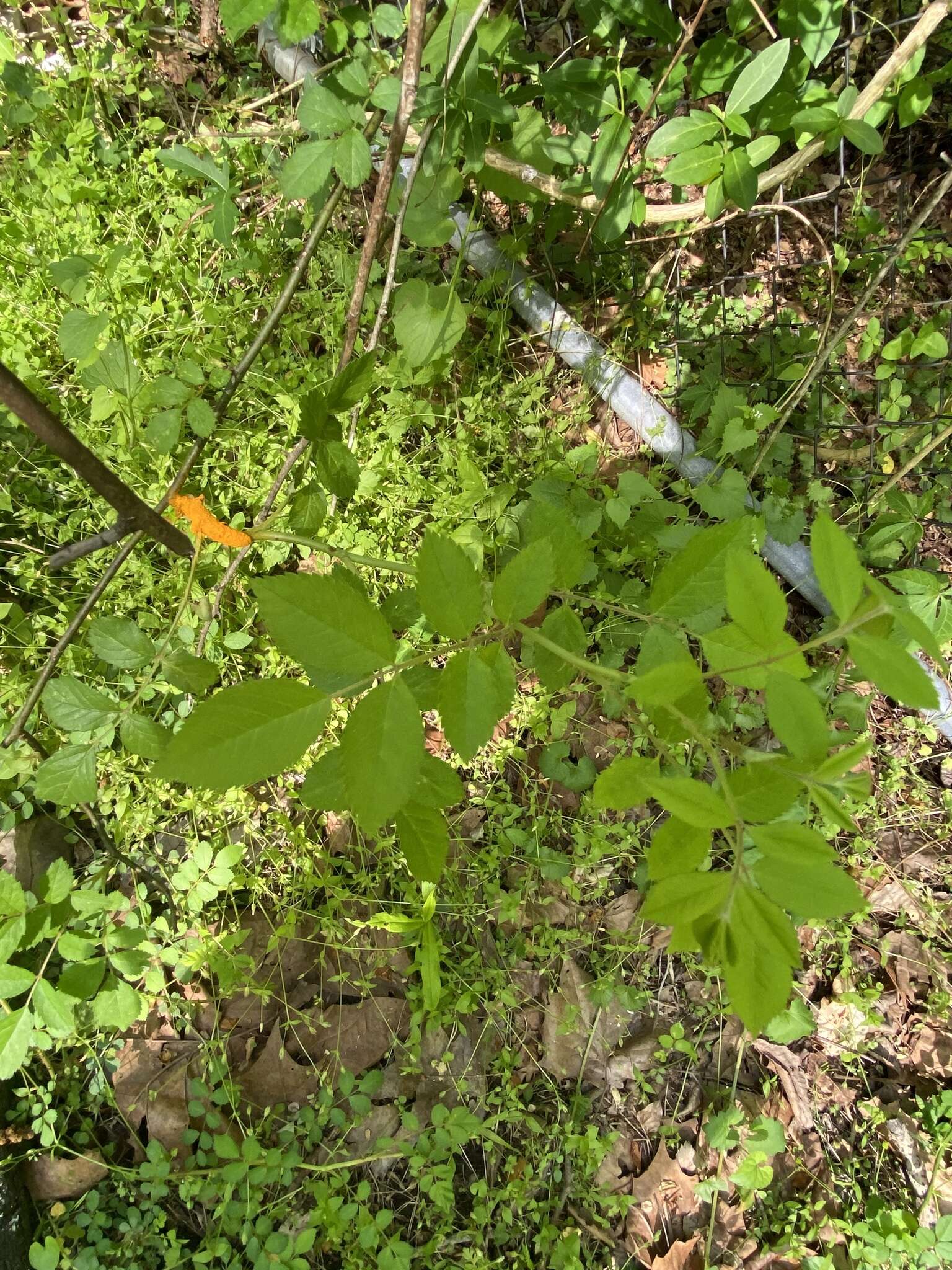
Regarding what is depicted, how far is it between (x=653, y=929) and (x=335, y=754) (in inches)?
60.1

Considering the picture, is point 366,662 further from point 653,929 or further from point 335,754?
point 653,929

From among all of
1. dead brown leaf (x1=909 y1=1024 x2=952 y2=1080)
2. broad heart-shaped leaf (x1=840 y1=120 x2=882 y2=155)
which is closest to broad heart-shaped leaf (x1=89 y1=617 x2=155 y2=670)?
broad heart-shaped leaf (x1=840 y1=120 x2=882 y2=155)

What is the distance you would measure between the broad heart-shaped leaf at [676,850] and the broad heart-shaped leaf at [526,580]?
325 millimetres

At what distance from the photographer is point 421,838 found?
1082 millimetres

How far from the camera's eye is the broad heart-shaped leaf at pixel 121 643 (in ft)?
4.55

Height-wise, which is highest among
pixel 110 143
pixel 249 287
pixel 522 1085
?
pixel 110 143

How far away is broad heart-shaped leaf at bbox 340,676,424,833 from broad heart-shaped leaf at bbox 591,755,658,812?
26 cm

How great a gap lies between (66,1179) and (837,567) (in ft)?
7.73

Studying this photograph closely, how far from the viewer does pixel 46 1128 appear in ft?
6.25

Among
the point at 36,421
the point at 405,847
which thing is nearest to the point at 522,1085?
the point at 405,847

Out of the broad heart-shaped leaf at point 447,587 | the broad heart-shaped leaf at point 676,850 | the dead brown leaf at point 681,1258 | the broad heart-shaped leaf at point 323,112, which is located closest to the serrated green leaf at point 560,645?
the broad heart-shaped leaf at point 447,587

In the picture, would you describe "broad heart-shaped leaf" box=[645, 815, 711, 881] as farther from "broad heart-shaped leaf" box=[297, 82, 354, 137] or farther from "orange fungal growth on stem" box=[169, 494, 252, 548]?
"broad heart-shaped leaf" box=[297, 82, 354, 137]

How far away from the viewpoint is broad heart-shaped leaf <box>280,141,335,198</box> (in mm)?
1370

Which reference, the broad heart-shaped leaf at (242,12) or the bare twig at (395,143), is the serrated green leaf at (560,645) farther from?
the broad heart-shaped leaf at (242,12)
